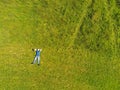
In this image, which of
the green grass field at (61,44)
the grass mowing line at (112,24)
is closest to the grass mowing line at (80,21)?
the green grass field at (61,44)

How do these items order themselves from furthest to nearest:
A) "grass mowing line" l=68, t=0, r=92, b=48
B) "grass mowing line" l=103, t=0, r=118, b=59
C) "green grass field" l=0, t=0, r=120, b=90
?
"grass mowing line" l=103, t=0, r=118, b=59
"grass mowing line" l=68, t=0, r=92, b=48
"green grass field" l=0, t=0, r=120, b=90

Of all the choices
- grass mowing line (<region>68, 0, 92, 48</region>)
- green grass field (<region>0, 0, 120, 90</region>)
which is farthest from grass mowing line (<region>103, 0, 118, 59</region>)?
grass mowing line (<region>68, 0, 92, 48</region>)

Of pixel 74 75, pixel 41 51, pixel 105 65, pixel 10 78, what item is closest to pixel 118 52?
pixel 105 65

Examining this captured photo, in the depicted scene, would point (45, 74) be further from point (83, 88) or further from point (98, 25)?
point (98, 25)

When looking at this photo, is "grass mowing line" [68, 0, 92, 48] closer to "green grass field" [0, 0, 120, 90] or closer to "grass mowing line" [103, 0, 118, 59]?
"green grass field" [0, 0, 120, 90]

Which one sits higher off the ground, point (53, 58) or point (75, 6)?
point (75, 6)

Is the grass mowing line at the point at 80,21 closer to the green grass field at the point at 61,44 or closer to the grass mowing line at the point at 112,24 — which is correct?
the green grass field at the point at 61,44

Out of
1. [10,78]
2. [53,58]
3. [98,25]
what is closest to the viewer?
[10,78]

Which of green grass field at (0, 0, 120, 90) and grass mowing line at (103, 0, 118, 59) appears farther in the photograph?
grass mowing line at (103, 0, 118, 59)

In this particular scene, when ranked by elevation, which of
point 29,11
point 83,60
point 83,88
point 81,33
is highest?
point 29,11
